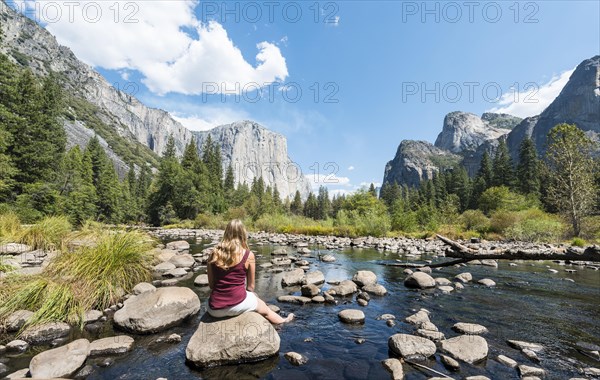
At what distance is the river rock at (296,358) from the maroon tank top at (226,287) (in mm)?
1134

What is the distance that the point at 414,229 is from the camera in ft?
103

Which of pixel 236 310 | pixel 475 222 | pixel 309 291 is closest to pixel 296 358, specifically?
pixel 236 310

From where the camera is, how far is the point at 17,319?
4.77 m

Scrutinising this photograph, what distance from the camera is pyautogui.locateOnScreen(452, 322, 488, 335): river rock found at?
550cm

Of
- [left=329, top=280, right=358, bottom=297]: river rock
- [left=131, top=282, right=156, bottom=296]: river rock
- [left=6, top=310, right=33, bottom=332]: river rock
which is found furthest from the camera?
[left=329, top=280, right=358, bottom=297]: river rock

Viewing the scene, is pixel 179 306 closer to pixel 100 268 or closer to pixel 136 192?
pixel 100 268

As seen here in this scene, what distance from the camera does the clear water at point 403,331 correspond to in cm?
397

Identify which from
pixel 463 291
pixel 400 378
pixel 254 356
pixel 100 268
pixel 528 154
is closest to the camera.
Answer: pixel 400 378

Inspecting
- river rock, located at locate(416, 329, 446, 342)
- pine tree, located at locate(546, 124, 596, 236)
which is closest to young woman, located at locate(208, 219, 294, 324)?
river rock, located at locate(416, 329, 446, 342)

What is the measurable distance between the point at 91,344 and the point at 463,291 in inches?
366

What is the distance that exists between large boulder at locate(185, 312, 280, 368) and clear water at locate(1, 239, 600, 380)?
0.41ft

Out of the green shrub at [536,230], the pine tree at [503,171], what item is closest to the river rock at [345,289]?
the green shrub at [536,230]

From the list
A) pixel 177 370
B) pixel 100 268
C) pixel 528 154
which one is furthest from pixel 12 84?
pixel 528 154

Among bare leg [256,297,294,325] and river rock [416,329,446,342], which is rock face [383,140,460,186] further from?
bare leg [256,297,294,325]
